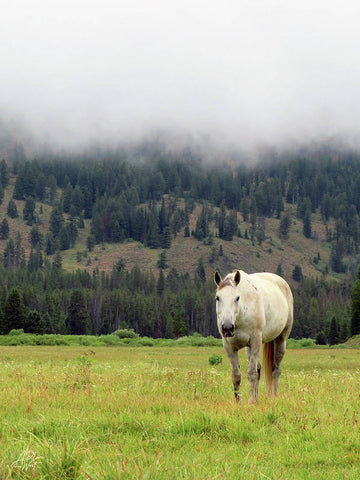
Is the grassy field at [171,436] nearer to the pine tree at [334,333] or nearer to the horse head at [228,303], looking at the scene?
the horse head at [228,303]

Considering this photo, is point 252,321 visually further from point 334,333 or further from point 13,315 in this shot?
point 334,333

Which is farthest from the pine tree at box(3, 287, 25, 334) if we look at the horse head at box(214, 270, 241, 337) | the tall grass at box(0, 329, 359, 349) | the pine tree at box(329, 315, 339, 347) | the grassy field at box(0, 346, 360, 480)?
the horse head at box(214, 270, 241, 337)

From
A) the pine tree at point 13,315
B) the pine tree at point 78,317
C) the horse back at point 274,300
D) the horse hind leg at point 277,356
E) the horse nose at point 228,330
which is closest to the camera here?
the horse nose at point 228,330

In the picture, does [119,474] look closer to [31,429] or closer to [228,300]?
[31,429]

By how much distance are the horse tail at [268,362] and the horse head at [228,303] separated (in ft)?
10.8

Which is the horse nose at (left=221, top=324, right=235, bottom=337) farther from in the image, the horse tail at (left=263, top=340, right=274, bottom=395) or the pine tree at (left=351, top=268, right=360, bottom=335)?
the pine tree at (left=351, top=268, right=360, bottom=335)

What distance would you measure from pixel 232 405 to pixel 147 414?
5.62ft

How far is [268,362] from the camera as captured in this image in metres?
13.5

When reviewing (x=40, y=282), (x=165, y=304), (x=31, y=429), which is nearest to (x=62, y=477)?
(x=31, y=429)

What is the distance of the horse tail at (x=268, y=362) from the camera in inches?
518

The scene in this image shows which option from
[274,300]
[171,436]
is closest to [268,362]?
[274,300]

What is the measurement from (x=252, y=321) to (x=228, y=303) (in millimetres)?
1260

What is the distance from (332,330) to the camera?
364 ft

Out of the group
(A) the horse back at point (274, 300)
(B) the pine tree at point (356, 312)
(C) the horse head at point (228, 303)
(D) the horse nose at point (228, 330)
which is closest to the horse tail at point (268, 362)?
(A) the horse back at point (274, 300)
